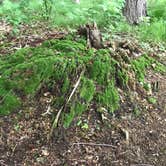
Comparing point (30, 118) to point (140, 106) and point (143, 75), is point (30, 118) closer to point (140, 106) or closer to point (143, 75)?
point (140, 106)

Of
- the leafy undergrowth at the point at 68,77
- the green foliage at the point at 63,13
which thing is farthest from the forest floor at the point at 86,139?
the green foliage at the point at 63,13

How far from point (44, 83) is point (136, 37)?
2.46 meters

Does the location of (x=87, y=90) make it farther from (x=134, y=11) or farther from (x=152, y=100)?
(x=134, y=11)

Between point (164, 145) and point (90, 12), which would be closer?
point (164, 145)

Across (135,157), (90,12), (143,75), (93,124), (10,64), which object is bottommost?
(135,157)

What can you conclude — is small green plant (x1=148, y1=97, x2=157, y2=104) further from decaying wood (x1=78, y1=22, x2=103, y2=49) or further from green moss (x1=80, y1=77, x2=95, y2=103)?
decaying wood (x1=78, y1=22, x2=103, y2=49)

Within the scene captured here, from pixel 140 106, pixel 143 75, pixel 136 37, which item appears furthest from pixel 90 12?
pixel 140 106

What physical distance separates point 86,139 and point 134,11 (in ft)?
13.1

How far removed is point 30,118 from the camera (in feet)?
13.2

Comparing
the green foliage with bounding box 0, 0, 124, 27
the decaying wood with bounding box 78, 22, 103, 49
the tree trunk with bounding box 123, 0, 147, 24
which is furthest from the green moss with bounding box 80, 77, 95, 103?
the tree trunk with bounding box 123, 0, 147, 24

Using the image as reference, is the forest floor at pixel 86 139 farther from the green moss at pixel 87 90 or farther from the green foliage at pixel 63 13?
the green foliage at pixel 63 13

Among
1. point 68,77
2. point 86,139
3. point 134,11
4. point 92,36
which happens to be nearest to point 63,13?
point 134,11

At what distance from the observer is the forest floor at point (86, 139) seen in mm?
3695

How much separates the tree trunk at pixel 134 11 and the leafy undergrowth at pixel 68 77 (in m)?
2.52
